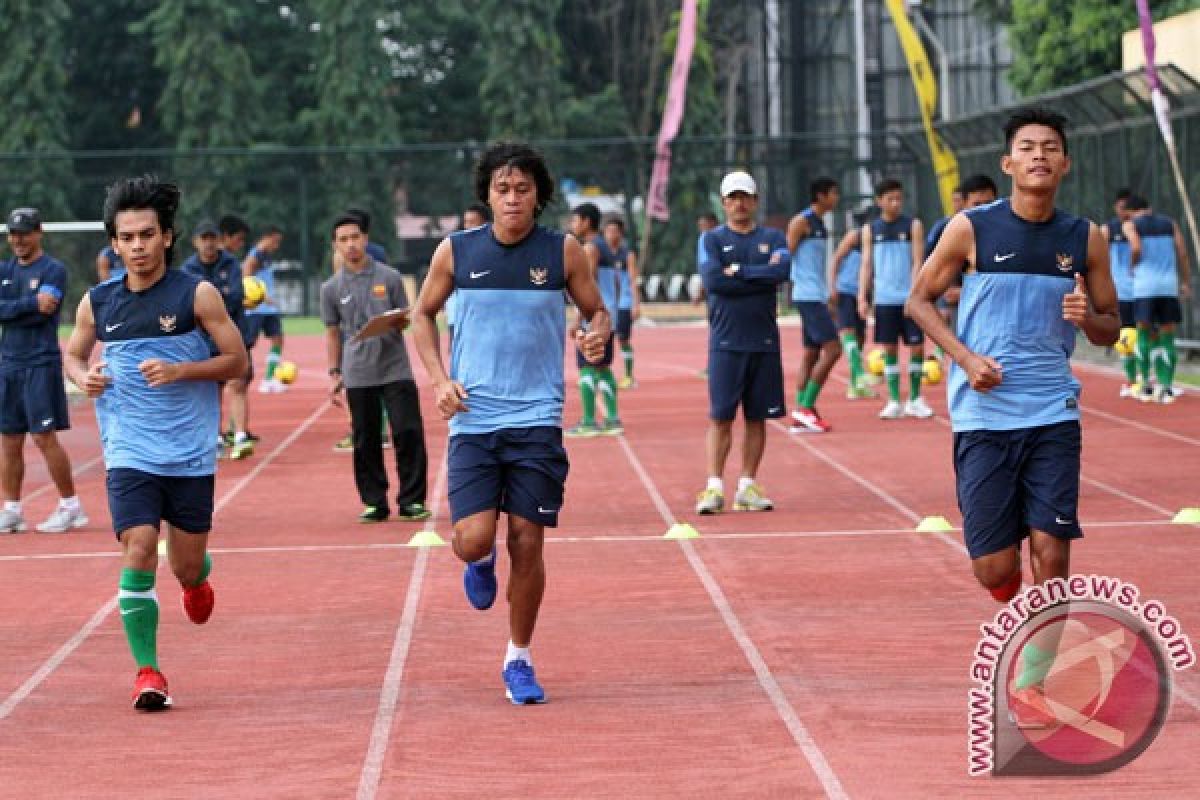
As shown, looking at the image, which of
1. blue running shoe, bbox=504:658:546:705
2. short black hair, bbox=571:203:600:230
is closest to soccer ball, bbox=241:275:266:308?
short black hair, bbox=571:203:600:230

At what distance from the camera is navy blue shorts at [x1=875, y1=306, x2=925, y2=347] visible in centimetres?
2062

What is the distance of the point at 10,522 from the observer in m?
14.6

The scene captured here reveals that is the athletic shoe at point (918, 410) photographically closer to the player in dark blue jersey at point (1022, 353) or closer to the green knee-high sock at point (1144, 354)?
the green knee-high sock at point (1144, 354)

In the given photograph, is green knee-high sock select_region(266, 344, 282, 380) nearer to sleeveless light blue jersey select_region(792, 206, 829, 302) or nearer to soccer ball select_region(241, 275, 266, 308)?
soccer ball select_region(241, 275, 266, 308)

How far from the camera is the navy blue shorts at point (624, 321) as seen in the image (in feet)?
82.3

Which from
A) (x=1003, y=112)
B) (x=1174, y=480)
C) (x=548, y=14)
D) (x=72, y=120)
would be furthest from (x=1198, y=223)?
(x=72, y=120)

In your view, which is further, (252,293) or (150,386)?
(252,293)

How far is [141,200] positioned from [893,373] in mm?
13377

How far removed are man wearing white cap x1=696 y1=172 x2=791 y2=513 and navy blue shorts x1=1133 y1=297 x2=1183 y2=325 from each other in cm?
825

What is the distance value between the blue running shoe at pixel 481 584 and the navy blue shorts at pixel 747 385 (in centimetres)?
556

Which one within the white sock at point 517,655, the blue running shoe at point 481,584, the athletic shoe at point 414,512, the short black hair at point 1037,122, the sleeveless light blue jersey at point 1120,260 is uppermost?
the short black hair at point 1037,122

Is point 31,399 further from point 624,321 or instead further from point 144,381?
point 624,321

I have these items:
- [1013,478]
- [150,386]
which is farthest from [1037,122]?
[150,386]

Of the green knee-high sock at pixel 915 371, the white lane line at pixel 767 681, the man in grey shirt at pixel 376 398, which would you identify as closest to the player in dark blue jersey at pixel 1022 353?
the white lane line at pixel 767 681
